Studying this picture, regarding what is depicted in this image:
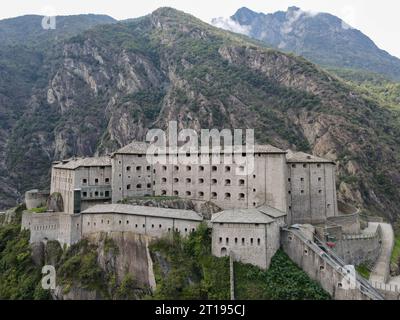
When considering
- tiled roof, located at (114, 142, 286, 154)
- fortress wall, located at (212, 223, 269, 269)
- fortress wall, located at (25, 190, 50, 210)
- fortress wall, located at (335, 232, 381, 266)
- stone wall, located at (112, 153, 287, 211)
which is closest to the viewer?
fortress wall, located at (212, 223, 269, 269)

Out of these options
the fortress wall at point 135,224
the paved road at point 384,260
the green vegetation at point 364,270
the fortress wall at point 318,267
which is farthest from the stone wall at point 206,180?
the paved road at point 384,260

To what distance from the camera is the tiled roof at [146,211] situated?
45.8 meters

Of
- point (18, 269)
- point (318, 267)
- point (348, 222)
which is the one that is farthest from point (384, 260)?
point (18, 269)

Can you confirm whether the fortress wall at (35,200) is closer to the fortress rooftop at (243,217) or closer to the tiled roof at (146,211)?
the tiled roof at (146,211)

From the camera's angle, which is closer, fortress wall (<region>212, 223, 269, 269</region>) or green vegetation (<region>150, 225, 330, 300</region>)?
green vegetation (<region>150, 225, 330, 300</region>)

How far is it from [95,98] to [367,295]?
426 feet

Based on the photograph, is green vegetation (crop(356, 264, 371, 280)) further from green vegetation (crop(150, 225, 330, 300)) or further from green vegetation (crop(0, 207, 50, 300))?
green vegetation (crop(0, 207, 50, 300))

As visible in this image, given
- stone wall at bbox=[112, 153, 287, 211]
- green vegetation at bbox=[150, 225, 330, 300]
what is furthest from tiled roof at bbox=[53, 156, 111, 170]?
green vegetation at bbox=[150, 225, 330, 300]

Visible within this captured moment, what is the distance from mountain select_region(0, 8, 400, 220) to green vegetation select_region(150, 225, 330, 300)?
45680 mm

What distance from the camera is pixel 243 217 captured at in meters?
43.2

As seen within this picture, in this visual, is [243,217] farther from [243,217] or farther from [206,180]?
[206,180]

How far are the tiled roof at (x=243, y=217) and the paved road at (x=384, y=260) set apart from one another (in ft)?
46.1

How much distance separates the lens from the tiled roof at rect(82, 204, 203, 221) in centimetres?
4584

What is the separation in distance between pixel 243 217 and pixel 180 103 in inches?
3293
